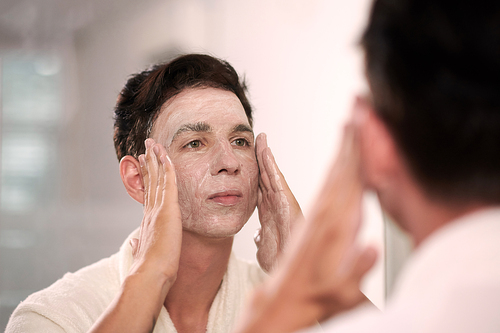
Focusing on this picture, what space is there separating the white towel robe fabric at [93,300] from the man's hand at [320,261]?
0.64m

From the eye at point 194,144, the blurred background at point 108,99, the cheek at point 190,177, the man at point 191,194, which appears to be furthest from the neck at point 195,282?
the blurred background at point 108,99

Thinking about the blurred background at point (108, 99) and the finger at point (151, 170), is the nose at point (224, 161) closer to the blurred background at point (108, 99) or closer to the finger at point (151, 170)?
the finger at point (151, 170)

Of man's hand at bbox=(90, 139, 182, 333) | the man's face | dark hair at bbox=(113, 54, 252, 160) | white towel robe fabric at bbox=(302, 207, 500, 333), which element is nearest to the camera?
white towel robe fabric at bbox=(302, 207, 500, 333)

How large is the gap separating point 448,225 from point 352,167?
0.35 ft

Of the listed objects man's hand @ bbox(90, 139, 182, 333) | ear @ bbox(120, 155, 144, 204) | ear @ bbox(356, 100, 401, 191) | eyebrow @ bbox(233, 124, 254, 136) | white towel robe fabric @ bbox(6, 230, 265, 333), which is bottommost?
white towel robe fabric @ bbox(6, 230, 265, 333)

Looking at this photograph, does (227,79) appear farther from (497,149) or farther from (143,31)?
(497,149)

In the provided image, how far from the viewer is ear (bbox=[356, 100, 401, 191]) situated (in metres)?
0.39

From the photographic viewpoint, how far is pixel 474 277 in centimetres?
32

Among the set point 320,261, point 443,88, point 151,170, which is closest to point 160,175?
point 151,170

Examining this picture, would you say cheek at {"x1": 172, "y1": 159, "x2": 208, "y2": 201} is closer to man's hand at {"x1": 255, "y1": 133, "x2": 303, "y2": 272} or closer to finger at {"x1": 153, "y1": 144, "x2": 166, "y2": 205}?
finger at {"x1": 153, "y1": 144, "x2": 166, "y2": 205}

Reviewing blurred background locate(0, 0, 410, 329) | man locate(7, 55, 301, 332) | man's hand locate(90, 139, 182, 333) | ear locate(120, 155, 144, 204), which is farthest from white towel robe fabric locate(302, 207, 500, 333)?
blurred background locate(0, 0, 410, 329)

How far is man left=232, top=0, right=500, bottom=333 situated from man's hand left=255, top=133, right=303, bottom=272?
59cm

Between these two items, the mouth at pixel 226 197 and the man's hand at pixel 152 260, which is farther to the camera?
the mouth at pixel 226 197

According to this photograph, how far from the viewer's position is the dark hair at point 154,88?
107cm
